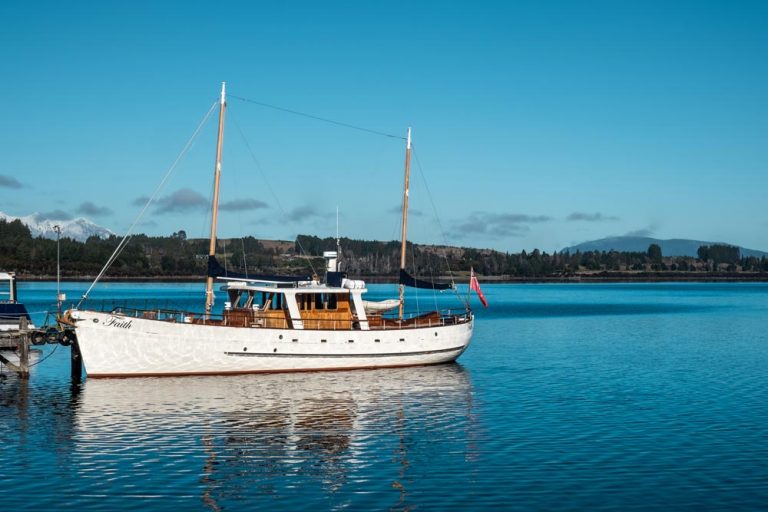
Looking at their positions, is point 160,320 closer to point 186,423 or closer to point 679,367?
point 186,423

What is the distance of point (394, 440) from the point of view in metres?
26.3

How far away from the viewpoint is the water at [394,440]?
20.1m

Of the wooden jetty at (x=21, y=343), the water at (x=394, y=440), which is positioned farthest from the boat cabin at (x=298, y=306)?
the wooden jetty at (x=21, y=343)

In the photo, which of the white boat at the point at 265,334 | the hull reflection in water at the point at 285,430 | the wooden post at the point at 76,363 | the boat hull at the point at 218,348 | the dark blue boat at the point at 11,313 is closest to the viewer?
the hull reflection in water at the point at 285,430

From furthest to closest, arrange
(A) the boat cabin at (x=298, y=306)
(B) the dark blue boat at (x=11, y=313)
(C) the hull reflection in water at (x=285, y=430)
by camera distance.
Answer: (B) the dark blue boat at (x=11, y=313) → (A) the boat cabin at (x=298, y=306) → (C) the hull reflection in water at (x=285, y=430)

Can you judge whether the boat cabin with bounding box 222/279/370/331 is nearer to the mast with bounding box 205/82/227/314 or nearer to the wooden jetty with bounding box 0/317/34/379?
the mast with bounding box 205/82/227/314

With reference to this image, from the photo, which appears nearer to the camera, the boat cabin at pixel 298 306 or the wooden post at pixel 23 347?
the wooden post at pixel 23 347

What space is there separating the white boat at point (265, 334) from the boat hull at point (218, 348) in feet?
0.15

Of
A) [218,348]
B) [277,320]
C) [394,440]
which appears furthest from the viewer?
[277,320]

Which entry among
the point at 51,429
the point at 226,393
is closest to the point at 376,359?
the point at 226,393

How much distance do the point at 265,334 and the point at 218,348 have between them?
7.53 ft

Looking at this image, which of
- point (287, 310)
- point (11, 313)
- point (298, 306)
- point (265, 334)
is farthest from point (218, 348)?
point (11, 313)

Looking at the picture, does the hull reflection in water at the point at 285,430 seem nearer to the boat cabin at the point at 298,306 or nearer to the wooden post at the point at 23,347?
the boat cabin at the point at 298,306

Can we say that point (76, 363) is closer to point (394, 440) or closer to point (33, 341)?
point (33, 341)
